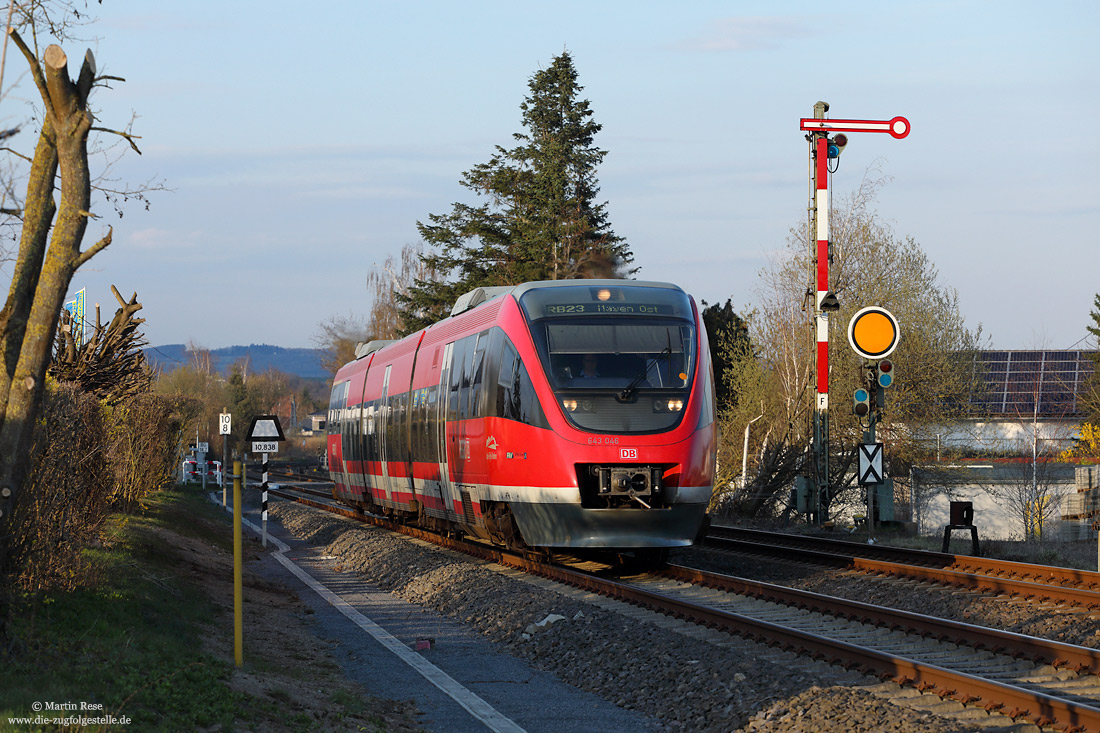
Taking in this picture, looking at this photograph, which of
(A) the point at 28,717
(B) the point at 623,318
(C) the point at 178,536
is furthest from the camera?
(C) the point at 178,536

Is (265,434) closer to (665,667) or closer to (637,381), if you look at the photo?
(637,381)

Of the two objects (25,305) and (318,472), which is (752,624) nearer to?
(25,305)

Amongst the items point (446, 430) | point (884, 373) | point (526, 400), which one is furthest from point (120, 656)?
point (884, 373)

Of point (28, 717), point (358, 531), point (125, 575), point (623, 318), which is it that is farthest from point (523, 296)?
point (358, 531)

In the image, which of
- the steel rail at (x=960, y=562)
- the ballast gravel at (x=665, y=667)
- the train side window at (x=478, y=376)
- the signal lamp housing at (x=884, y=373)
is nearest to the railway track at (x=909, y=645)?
the ballast gravel at (x=665, y=667)

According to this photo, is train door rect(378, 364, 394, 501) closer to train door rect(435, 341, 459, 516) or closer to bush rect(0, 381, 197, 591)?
train door rect(435, 341, 459, 516)

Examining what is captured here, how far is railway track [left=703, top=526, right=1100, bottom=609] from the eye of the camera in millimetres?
12789

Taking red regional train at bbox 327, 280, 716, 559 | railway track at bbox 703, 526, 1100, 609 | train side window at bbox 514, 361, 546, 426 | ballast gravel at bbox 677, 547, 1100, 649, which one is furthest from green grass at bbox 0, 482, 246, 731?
railway track at bbox 703, 526, 1100, 609

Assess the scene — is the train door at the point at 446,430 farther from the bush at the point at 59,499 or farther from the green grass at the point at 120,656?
the green grass at the point at 120,656

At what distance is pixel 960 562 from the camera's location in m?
16.0

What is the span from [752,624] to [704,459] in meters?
4.30

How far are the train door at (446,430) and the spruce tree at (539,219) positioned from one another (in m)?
32.3

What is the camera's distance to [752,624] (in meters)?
11.0

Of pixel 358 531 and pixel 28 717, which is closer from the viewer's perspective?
pixel 28 717
